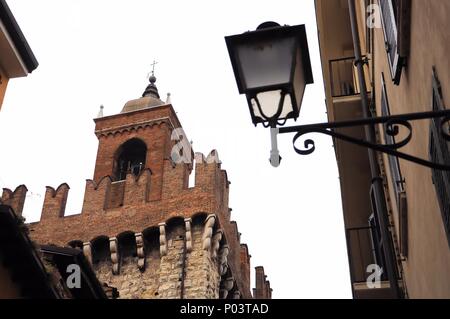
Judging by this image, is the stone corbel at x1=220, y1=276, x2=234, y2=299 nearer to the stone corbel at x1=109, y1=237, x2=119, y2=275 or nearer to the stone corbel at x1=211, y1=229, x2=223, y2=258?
the stone corbel at x1=211, y1=229, x2=223, y2=258

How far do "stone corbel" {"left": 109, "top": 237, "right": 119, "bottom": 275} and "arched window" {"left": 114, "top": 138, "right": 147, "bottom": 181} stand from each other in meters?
4.01

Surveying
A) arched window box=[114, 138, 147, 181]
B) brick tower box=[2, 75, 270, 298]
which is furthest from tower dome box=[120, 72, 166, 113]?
arched window box=[114, 138, 147, 181]

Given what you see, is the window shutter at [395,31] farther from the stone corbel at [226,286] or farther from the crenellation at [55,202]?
the crenellation at [55,202]

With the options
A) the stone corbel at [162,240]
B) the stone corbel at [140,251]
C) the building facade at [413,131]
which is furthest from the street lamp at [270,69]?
the stone corbel at [140,251]

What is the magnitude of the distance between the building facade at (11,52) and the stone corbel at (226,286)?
51.4ft

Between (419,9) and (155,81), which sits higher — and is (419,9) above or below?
below

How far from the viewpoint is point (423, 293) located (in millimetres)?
6371

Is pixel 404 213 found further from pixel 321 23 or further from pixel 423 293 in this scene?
pixel 321 23

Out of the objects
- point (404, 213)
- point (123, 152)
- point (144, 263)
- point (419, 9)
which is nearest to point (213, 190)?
point (144, 263)

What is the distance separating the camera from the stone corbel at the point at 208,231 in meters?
22.4

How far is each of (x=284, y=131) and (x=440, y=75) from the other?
41.9 inches

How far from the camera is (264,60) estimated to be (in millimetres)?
3896

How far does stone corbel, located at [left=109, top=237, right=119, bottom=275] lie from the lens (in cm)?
2298

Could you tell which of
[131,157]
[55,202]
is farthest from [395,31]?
[131,157]
